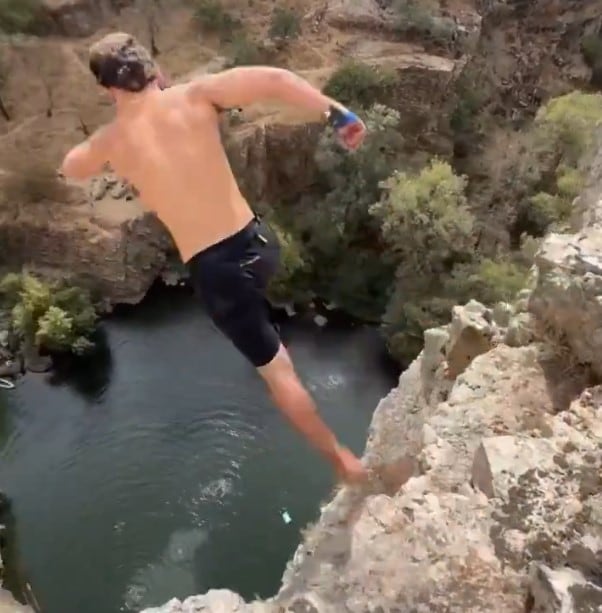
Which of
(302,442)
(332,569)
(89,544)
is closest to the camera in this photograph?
(332,569)

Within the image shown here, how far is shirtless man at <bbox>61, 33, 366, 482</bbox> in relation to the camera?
10.5 feet

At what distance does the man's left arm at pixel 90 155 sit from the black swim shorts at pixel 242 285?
600 mm

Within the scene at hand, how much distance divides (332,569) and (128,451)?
7.82 m

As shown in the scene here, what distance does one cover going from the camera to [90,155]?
11.3 feet

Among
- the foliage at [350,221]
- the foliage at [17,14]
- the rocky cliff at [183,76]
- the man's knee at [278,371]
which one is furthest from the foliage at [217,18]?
the man's knee at [278,371]

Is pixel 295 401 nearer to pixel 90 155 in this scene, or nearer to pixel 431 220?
pixel 90 155

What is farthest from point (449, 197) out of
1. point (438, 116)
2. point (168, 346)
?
point (168, 346)

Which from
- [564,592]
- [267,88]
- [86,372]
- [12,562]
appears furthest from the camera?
[86,372]

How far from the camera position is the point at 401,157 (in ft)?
41.0

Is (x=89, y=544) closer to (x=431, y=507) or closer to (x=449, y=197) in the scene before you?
(x=449, y=197)

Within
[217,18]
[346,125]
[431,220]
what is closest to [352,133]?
[346,125]

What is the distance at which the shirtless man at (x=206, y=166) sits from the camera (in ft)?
10.5

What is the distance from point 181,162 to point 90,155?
43 centimetres

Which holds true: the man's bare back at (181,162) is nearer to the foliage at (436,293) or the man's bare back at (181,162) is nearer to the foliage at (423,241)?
the foliage at (436,293)
